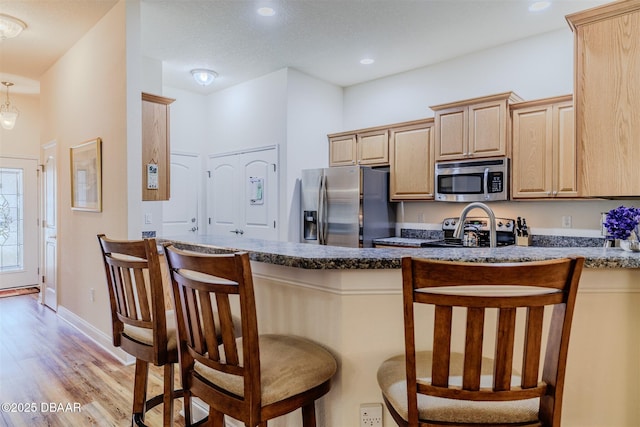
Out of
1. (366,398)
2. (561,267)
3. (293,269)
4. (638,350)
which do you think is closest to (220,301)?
(293,269)

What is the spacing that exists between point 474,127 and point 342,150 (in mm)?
1716

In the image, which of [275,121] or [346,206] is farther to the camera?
[275,121]

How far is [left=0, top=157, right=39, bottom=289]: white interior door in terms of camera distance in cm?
588

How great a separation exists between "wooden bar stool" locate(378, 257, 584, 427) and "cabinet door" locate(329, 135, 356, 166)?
3997 mm

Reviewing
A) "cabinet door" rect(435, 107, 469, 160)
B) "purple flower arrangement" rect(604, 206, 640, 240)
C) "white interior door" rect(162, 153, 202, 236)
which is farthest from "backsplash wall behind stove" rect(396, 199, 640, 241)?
"white interior door" rect(162, 153, 202, 236)

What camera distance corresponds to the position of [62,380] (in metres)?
2.84

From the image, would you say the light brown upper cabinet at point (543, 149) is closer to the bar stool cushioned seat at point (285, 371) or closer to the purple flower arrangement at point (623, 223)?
the purple flower arrangement at point (623, 223)

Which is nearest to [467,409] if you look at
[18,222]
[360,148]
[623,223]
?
[623,223]

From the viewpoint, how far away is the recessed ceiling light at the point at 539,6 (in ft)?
10.3

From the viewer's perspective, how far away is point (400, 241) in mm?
4312

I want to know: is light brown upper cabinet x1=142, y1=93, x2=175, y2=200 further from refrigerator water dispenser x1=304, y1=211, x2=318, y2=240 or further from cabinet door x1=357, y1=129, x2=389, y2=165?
cabinet door x1=357, y1=129, x2=389, y2=165

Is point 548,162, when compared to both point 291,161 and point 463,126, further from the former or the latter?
point 291,161

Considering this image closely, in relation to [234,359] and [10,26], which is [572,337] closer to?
[234,359]

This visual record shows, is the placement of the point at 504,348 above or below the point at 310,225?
below
